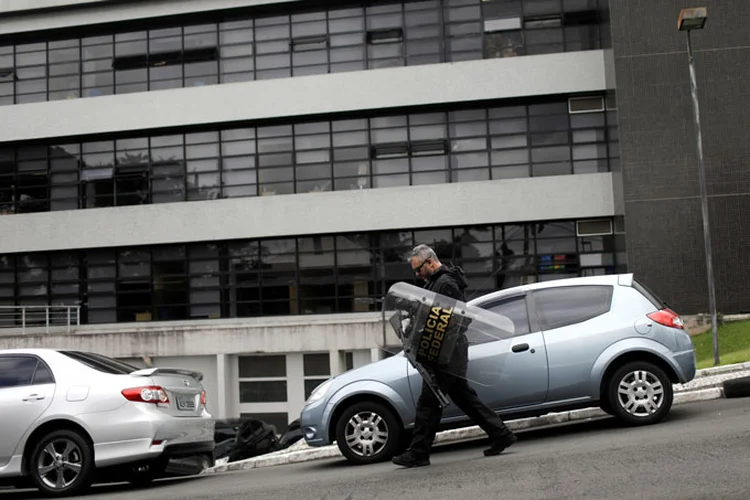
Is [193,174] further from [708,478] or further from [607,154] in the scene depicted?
[708,478]

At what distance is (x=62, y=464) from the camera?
9461 mm

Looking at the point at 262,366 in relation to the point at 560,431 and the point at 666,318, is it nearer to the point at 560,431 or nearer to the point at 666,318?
the point at 560,431

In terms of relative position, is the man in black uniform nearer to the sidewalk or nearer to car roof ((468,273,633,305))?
car roof ((468,273,633,305))

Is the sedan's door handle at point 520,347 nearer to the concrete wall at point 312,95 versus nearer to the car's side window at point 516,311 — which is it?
the car's side window at point 516,311

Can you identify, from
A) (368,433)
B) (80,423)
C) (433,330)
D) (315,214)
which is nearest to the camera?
(433,330)

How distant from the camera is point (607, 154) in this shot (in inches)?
1014

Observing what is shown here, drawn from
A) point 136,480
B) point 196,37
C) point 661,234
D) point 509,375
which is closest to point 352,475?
point 509,375

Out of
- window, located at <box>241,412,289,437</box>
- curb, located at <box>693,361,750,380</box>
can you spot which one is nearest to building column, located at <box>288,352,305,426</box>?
window, located at <box>241,412,289,437</box>

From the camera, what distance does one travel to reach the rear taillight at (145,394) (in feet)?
31.1

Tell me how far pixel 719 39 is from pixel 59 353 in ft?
64.0

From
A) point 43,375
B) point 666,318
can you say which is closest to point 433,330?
point 666,318

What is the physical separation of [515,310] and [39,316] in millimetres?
22187

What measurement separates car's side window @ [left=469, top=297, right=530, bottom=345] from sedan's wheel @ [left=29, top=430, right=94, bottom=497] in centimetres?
441

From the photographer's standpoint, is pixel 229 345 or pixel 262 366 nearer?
pixel 229 345
